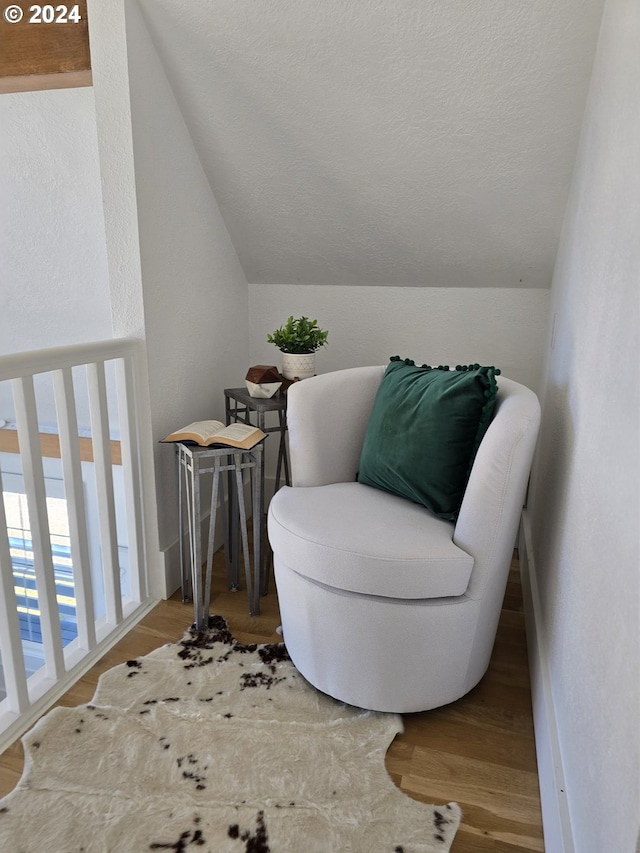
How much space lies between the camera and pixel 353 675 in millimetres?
1538

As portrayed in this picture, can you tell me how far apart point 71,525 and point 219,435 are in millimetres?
520

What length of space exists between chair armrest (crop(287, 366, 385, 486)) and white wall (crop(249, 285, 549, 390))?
2.22 ft

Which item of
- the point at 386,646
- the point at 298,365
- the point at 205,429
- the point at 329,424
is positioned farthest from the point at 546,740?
the point at 298,365

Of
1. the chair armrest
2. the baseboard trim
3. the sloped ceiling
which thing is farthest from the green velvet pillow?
the sloped ceiling

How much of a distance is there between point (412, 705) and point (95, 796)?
2.53 ft

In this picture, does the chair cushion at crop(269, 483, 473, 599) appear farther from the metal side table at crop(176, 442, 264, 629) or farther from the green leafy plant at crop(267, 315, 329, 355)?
the green leafy plant at crop(267, 315, 329, 355)

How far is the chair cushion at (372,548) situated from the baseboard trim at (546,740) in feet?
1.03

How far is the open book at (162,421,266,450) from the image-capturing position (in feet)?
6.32

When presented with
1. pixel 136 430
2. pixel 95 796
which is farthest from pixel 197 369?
pixel 95 796

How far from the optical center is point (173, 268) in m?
2.08

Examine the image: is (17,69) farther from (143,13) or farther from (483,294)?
(483,294)

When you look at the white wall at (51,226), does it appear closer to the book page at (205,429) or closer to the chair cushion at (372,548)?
the book page at (205,429)

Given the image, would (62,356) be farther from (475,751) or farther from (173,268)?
(475,751)

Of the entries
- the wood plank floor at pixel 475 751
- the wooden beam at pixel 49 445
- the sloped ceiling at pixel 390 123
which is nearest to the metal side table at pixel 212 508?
the wood plank floor at pixel 475 751
